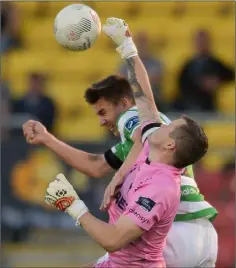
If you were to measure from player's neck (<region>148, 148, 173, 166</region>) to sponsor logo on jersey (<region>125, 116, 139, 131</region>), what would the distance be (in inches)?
27.3

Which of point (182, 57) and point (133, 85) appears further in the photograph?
point (182, 57)

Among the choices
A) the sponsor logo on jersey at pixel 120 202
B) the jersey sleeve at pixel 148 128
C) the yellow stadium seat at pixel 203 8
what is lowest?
the yellow stadium seat at pixel 203 8

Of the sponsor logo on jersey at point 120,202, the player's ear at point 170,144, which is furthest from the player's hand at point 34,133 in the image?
the player's ear at point 170,144

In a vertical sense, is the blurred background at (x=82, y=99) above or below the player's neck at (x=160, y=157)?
below

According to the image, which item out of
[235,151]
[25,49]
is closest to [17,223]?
[235,151]

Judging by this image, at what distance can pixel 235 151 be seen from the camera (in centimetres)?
961

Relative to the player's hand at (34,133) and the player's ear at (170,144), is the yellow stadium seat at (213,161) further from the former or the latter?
the player's ear at (170,144)

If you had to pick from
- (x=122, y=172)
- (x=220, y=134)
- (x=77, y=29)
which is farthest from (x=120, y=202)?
(x=220, y=134)

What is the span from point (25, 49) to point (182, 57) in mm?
2356

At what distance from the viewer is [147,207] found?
16.9ft

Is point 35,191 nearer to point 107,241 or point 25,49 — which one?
point 25,49

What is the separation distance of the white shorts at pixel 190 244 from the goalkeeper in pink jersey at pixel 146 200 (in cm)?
61

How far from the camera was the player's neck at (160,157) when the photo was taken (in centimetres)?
534

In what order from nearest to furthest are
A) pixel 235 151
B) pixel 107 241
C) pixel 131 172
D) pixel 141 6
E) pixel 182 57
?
1. pixel 107 241
2. pixel 131 172
3. pixel 235 151
4. pixel 182 57
5. pixel 141 6
